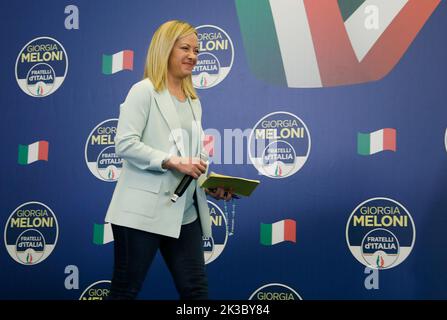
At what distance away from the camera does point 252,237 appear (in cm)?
352

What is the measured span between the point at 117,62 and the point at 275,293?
→ 5.46 feet

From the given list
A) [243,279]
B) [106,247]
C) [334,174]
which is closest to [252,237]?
[243,279]

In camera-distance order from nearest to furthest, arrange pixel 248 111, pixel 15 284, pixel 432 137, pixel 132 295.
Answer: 1. pixel 132 295
2. pixel 432 137
3. pixel 248 111
4. pixel 15 284

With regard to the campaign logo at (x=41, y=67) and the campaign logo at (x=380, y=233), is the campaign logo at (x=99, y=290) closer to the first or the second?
the campaign logo at (x=41, y=67)

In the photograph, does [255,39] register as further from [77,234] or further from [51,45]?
[77,234]

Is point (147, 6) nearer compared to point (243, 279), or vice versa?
point (243, 279)

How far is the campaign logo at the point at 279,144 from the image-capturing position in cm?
350

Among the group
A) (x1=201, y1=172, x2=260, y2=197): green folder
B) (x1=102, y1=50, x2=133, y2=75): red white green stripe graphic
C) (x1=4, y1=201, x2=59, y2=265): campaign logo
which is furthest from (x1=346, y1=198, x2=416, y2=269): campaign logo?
(x1=4, y1=201, x2=59, y2=265): campaign logo

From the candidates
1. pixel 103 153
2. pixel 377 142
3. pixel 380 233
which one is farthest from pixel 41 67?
pixel 380 233

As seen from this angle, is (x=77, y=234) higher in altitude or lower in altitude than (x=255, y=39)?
lower

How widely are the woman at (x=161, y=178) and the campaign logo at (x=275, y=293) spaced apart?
1.03 metres

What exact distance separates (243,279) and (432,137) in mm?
1298

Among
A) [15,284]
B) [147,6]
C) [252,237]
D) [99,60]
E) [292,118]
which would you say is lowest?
[15,284]

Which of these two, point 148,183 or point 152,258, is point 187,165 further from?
point 152,258
